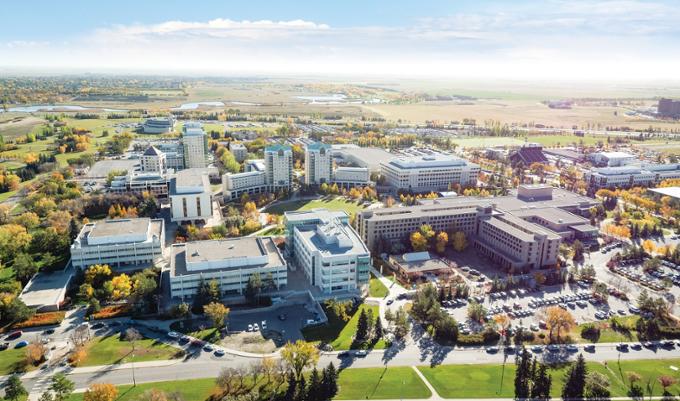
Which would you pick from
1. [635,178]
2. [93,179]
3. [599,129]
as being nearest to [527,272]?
[635,178]

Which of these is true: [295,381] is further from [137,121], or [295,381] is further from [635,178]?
[137,121]

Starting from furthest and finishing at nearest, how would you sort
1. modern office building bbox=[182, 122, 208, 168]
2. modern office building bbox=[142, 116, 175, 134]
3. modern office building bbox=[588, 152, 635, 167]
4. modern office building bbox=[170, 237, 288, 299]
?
modern office building bbox=[142, 116, 175, 134] < modern office building bbox=[588, 152, 635, 167] < modern office building bbox=[182, 122, 208, 168] < modern office building bbox=[170, 237, 288, 299]

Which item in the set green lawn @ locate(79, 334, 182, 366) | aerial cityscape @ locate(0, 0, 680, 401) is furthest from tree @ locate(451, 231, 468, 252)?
green lawn @ locate(79, 334, 182, 366)

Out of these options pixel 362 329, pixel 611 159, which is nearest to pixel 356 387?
pixel 362 329

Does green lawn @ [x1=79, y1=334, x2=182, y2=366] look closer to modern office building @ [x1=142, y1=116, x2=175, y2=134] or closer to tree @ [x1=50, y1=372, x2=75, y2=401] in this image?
tree @ [x1=50, y1=372, x2=75, y2=401]

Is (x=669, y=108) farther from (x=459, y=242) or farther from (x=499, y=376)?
(x=499, y=376)
